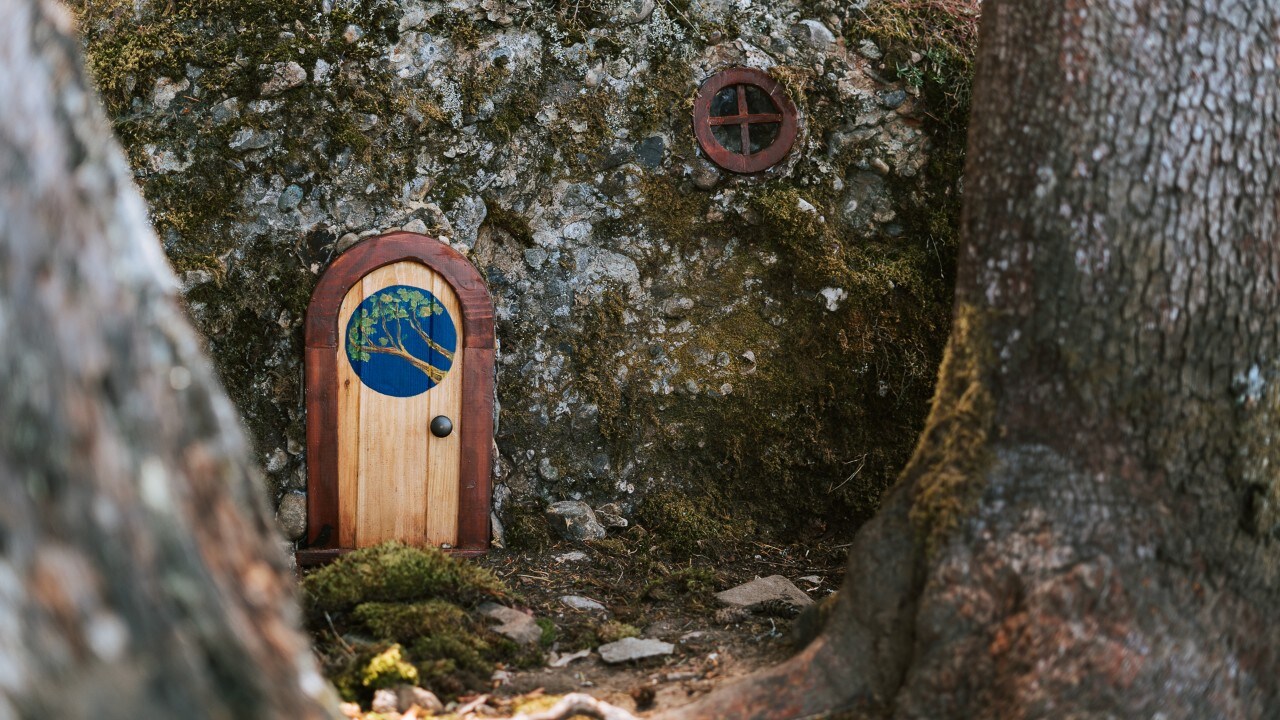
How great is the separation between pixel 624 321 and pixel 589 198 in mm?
608

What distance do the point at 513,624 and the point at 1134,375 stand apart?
2.27 meters

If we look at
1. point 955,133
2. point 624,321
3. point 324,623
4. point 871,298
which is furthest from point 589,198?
point 324,623

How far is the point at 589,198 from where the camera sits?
183 inches

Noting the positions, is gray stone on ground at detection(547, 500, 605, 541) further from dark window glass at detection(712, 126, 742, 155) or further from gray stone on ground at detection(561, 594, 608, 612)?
dark window glass at detection(712, 126, 742, 155)

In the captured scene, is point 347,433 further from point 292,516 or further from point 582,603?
point 582,603

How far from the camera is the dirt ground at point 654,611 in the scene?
3.23 metres

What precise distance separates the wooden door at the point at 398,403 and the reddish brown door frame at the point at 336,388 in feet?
0.11

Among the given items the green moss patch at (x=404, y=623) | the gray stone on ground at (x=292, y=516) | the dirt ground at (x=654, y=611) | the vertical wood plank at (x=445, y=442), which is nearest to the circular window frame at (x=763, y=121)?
the vertical wood plank at (x=445, y=442)

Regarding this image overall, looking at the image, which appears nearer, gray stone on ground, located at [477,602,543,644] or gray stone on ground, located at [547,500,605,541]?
gray stone on ground, located at [477,602,543,644]

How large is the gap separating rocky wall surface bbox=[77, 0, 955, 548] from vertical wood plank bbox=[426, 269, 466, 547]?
239 mm

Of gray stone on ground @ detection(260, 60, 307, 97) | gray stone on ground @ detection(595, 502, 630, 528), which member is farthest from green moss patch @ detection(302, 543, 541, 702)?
gray stone on ground @ detection(260, 60, 307, 97)

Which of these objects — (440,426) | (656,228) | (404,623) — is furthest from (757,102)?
(404,623)

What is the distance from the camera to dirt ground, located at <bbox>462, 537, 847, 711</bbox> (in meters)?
3.23

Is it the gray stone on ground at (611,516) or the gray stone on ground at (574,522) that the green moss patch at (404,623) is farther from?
the gray stone on ground at (611,516)
